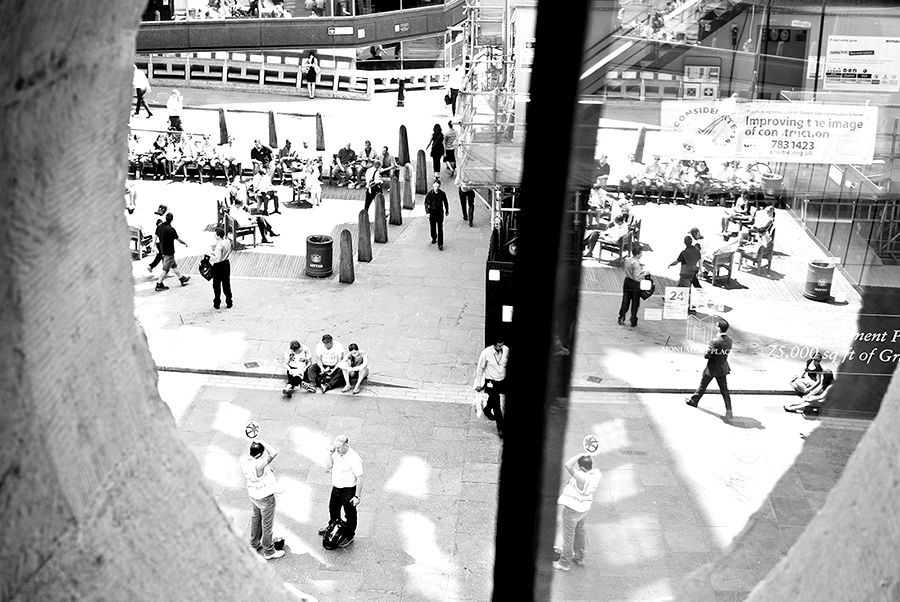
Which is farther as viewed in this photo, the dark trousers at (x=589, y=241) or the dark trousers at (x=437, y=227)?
the dark trousers at (x=437, y=227)

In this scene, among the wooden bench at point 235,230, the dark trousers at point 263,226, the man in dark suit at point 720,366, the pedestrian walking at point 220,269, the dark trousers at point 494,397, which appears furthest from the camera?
the dark trousers at point 263,226

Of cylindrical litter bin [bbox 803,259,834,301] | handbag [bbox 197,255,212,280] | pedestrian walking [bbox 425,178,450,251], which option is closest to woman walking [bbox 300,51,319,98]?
pedestrian walking [bbox 425,178,450,251]

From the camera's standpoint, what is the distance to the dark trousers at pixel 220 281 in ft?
49.3

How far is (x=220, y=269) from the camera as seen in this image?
49.4 feet

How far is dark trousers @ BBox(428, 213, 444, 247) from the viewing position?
1820 centimetres

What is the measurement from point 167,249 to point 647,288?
22.7ft

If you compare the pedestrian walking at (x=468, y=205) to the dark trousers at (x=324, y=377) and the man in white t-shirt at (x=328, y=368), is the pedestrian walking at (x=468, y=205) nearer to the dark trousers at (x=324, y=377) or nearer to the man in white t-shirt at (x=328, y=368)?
the man in white t-shirt at (x=328, y=368)

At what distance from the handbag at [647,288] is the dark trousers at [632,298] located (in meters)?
0.11

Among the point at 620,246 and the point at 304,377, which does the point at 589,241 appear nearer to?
the point at 304,377

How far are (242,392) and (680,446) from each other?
503 cm

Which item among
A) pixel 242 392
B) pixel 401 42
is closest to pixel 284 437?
pixel 242 392

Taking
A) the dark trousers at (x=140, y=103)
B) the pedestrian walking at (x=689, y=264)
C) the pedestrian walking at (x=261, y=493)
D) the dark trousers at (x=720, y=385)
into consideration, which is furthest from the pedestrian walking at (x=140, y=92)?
the pedestrian walking at (x=261, y=493)

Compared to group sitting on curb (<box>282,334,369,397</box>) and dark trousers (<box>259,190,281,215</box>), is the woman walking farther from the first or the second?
group sitting on curb (<box>282,334,369,397</box>)

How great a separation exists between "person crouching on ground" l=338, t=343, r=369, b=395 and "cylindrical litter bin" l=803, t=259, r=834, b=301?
6.85 metres
